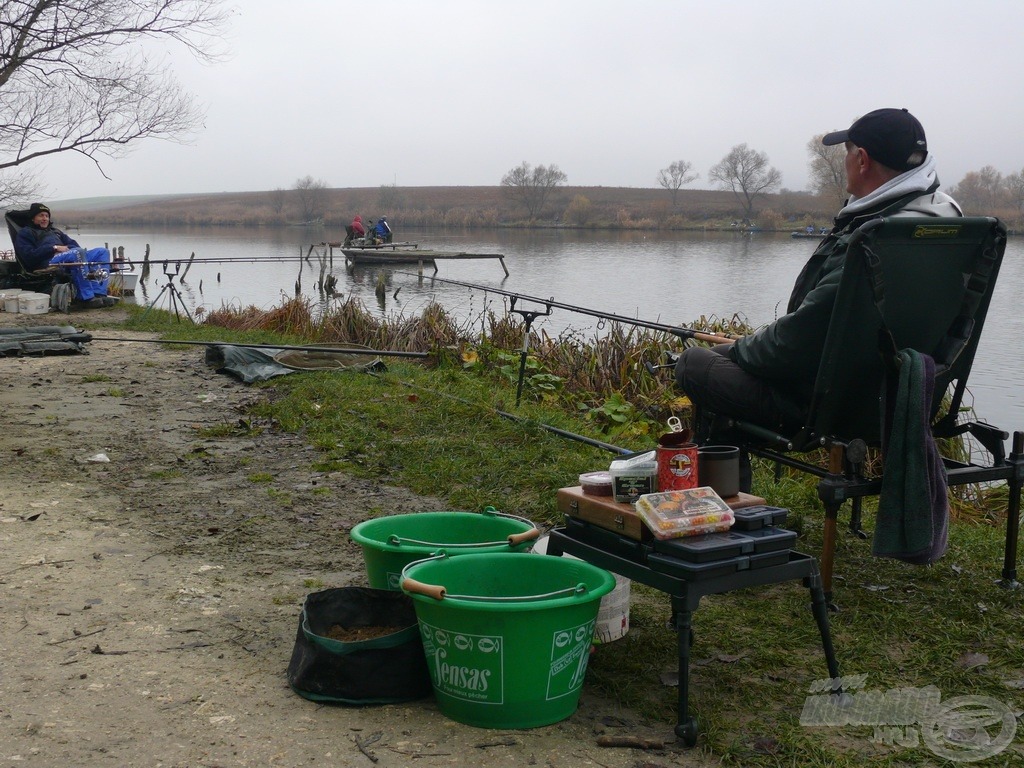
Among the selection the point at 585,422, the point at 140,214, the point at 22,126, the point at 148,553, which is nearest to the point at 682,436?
the point at 148,553

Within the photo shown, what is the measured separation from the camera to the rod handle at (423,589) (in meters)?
2.30

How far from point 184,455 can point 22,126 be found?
10270mm

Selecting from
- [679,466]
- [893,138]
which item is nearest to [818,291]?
[893,138]

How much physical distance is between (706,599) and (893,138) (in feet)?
5.09

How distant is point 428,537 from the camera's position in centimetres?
314

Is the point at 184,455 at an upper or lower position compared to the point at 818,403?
lower

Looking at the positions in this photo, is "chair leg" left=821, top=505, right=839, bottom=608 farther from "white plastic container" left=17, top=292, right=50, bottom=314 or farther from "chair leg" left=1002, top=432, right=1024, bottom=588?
"white plastic container" left=17, top=292, right=50, bottom=314

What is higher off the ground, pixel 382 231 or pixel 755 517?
pixel 382 231

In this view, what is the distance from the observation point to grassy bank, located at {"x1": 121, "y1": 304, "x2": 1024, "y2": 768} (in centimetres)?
250

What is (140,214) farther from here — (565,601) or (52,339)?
(565,601)

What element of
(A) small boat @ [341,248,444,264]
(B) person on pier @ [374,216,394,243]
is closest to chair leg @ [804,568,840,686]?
(A) small boat @ [341,248,444,264]

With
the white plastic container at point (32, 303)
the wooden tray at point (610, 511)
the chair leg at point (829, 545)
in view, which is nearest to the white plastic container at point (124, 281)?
the white plastic container at point (32, 303)

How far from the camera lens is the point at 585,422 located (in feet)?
21.6

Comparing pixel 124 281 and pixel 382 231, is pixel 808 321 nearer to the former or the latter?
pixel 124 281
